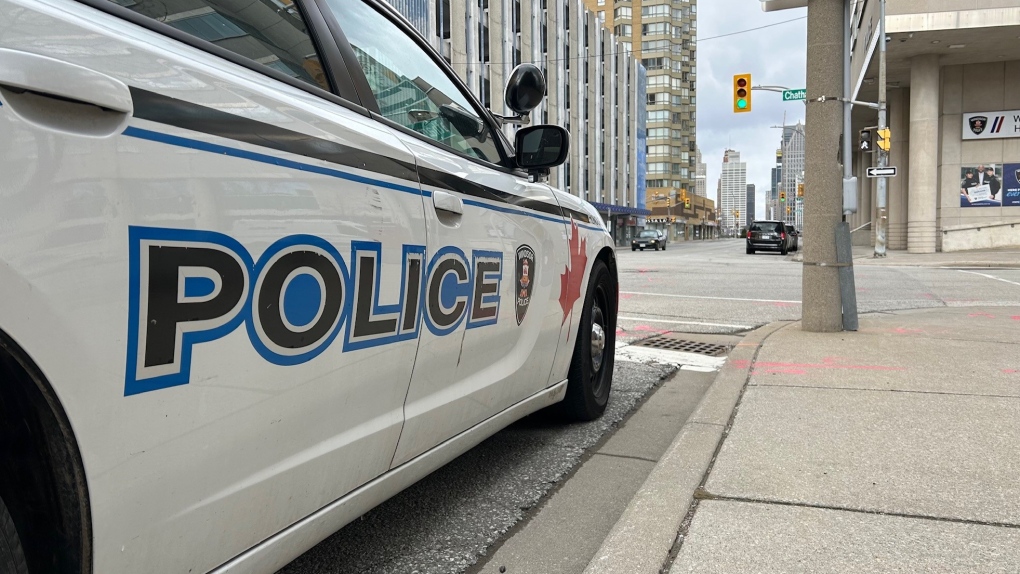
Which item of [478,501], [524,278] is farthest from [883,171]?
[478,501]

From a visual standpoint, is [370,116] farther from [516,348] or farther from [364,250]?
[516,348]

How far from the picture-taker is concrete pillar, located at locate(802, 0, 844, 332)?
6.62 meters

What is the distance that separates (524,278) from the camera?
2.95m

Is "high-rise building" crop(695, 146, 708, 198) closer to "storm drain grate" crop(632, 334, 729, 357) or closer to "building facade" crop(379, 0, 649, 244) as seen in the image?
"building facade" crop(379, 0, 649, 244)

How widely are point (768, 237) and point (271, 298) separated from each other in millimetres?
36359

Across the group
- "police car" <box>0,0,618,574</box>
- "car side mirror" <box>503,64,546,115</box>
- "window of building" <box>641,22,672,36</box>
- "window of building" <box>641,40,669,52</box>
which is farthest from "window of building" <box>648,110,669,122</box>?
"police car" <box>0,0,618,574</box>

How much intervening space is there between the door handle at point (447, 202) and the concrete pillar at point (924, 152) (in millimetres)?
30573

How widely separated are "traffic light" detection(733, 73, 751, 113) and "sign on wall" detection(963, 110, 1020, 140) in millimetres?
11938

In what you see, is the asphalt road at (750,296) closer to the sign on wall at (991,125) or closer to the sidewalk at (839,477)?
the sidewalk at (839,477)

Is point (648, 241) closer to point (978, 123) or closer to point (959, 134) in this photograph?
point (959, 134)

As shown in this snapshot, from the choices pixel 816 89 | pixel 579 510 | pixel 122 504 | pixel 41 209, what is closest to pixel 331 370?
pixel 122 504

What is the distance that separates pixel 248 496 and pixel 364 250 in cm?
65

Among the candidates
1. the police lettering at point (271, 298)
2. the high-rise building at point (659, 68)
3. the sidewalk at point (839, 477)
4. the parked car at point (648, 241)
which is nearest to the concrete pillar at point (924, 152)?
the parked car at point (648, 241)

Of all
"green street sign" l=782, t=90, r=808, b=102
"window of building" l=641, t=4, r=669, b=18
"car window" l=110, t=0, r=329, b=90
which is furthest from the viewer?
"window of building" l=641, t=4, r=669, b=18
